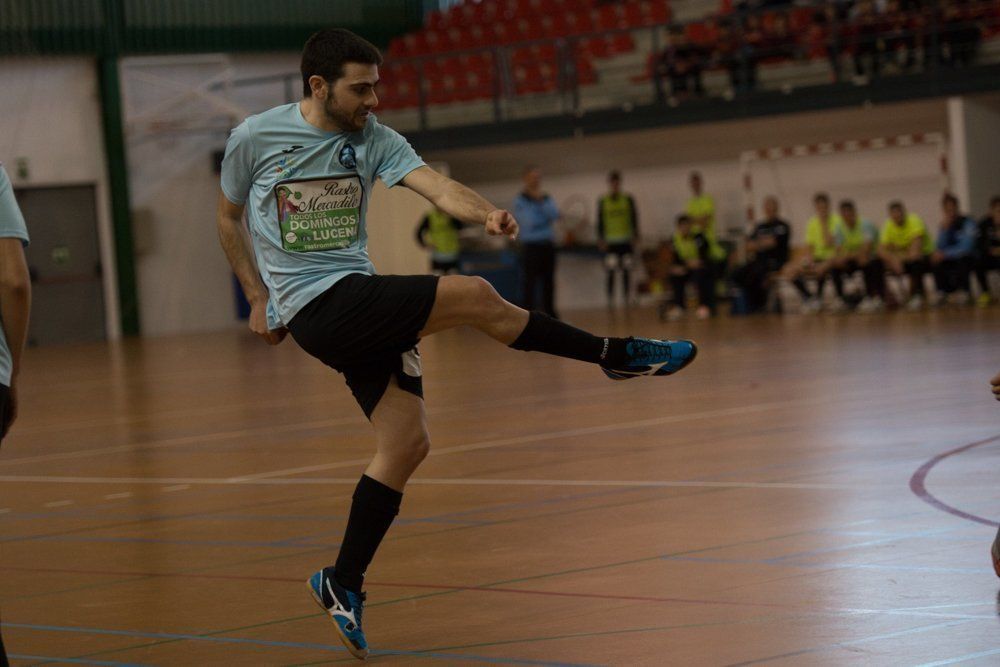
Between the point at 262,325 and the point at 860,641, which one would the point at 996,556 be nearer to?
the point at 860,641

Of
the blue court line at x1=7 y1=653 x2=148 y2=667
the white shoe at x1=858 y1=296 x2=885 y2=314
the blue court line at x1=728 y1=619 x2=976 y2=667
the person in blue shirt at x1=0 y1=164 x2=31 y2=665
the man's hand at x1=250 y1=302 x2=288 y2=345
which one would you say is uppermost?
the person in blue shirt at x1=0 y1=164 x2=31 y2=665

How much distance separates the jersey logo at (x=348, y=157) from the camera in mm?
4422

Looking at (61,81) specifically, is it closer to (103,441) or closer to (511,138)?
(511,138)

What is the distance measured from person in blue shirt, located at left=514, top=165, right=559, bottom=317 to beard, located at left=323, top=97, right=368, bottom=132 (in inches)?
610

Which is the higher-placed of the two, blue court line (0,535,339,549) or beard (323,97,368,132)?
beard (323,97,368,132)

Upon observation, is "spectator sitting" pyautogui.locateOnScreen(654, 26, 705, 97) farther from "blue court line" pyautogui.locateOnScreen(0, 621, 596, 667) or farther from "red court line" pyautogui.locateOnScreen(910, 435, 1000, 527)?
"blue court line" pyautogui.locateOnScreen(0, 621, 596, 667)

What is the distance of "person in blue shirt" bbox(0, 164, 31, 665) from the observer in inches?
141

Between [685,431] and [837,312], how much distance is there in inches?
474

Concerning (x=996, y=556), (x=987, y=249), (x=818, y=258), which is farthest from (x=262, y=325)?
(x=818, y=258)

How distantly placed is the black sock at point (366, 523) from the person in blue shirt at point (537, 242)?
50.9 ft

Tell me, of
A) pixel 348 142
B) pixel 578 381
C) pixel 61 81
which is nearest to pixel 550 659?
pixel 348 142

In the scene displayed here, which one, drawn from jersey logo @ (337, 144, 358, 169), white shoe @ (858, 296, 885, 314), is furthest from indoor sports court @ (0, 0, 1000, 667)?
white shoe @ (858, 296, 885, 314)

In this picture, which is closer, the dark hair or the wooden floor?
the wooden floor

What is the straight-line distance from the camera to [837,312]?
798 inches
